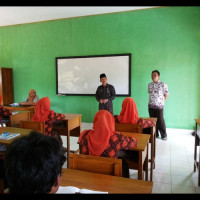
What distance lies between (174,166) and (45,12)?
4.76 metres

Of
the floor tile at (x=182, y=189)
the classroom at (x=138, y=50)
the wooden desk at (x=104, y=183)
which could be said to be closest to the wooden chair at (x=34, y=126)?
the wooden desk at (x=104, y=183)

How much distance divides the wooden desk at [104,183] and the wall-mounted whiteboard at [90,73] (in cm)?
387

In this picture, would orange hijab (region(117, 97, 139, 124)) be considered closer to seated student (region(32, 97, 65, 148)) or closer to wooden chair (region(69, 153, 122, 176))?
seated student (region(32, 97, 65, 148))

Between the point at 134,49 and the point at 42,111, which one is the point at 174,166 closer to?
the point at 42,111

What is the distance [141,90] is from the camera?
4.82 m

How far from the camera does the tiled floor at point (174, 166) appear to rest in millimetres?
2207

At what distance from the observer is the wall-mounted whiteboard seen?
4.89 m

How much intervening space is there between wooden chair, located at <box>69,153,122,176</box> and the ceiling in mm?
4164

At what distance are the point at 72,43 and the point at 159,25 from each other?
2.42 meters

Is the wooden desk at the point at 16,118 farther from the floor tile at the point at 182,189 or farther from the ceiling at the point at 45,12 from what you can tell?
the floor tile at the point at 182,189

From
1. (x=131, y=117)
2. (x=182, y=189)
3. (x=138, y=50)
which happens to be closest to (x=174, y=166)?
(x=182, y=189)

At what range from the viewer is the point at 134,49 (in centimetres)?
478

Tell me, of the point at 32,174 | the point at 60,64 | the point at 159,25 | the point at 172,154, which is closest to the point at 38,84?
the point at 60,64

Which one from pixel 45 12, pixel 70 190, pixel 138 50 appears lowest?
pixel 70 190
